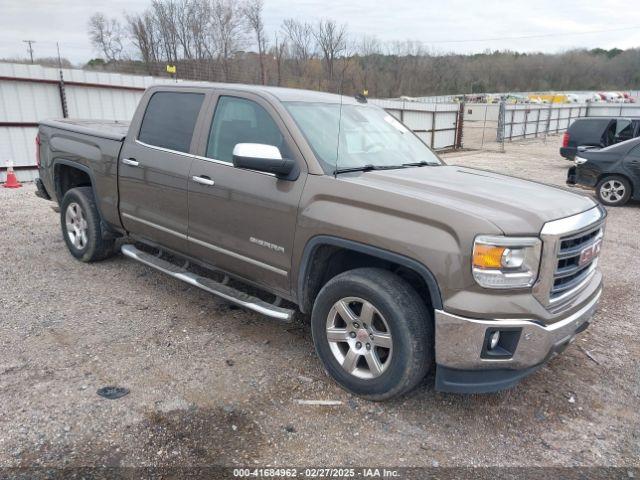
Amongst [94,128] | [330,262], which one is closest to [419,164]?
[330,262]

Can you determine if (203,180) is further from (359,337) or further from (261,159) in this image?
(359,337)

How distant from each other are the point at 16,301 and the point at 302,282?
9.54 feet

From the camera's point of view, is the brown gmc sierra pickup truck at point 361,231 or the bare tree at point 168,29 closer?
the brown gmc sierra pickup truck at point 361,231

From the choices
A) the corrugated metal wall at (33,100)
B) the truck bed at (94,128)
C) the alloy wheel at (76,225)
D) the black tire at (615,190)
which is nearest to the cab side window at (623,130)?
the black tire at (615,190)

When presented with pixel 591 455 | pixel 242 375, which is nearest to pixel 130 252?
pixel 242 375

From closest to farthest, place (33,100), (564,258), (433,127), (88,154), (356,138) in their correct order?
1. (564,258)
2. (356,138)
3. (88,154)
4. (33,100)
5. (433,127)

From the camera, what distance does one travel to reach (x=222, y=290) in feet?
12.5

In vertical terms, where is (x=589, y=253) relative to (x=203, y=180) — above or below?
below

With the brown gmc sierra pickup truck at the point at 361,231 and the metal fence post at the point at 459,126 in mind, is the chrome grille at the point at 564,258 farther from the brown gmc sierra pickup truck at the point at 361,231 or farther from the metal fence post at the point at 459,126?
the metal fence post at the point at 459,126

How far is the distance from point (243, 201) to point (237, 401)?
136 cm

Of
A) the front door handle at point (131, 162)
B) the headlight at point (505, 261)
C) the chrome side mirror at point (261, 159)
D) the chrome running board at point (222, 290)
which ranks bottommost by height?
the chrome running board at point (222, 290)

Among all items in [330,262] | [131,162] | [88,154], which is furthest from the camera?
[88,154]

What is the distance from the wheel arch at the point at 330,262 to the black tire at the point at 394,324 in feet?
0.44

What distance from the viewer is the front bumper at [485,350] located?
2561 mm
